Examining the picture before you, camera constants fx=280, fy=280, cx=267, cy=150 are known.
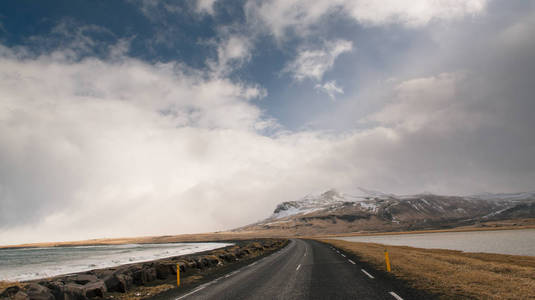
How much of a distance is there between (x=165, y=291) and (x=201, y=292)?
304 centimetres

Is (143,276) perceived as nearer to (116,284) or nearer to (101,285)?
(116,284)

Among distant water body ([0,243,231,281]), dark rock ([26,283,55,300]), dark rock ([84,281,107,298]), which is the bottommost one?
distant water body ([0,243,231,281])

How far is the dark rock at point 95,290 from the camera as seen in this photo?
1370cm

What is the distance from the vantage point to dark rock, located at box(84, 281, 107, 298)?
13703mm

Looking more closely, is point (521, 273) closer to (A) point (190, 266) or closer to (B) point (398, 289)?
(B) point (398, 289)

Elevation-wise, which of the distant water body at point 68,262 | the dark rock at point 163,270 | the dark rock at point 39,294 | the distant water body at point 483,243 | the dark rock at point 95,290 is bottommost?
the distant water body at point 483,243

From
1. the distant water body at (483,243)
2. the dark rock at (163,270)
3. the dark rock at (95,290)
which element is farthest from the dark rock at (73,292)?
the distant water body at (483,243)

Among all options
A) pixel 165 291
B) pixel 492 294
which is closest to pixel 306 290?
pixel 492 294

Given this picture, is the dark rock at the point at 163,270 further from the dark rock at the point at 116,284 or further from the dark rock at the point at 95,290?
the dark rock at the point at 95,290

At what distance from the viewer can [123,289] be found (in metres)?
15.6

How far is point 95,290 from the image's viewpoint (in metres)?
14.0

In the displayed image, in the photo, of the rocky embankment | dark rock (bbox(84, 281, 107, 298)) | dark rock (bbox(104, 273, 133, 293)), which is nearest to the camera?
the rocky embankment

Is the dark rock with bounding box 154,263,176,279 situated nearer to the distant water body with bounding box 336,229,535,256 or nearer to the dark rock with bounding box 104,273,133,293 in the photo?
the dark rock with bounding box 104,273,133,293

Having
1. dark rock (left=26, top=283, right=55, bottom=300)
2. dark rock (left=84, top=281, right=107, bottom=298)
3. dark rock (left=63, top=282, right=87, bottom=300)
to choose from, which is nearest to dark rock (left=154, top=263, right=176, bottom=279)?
dark rock (left=84, top=281, right=107, bottom=298)
